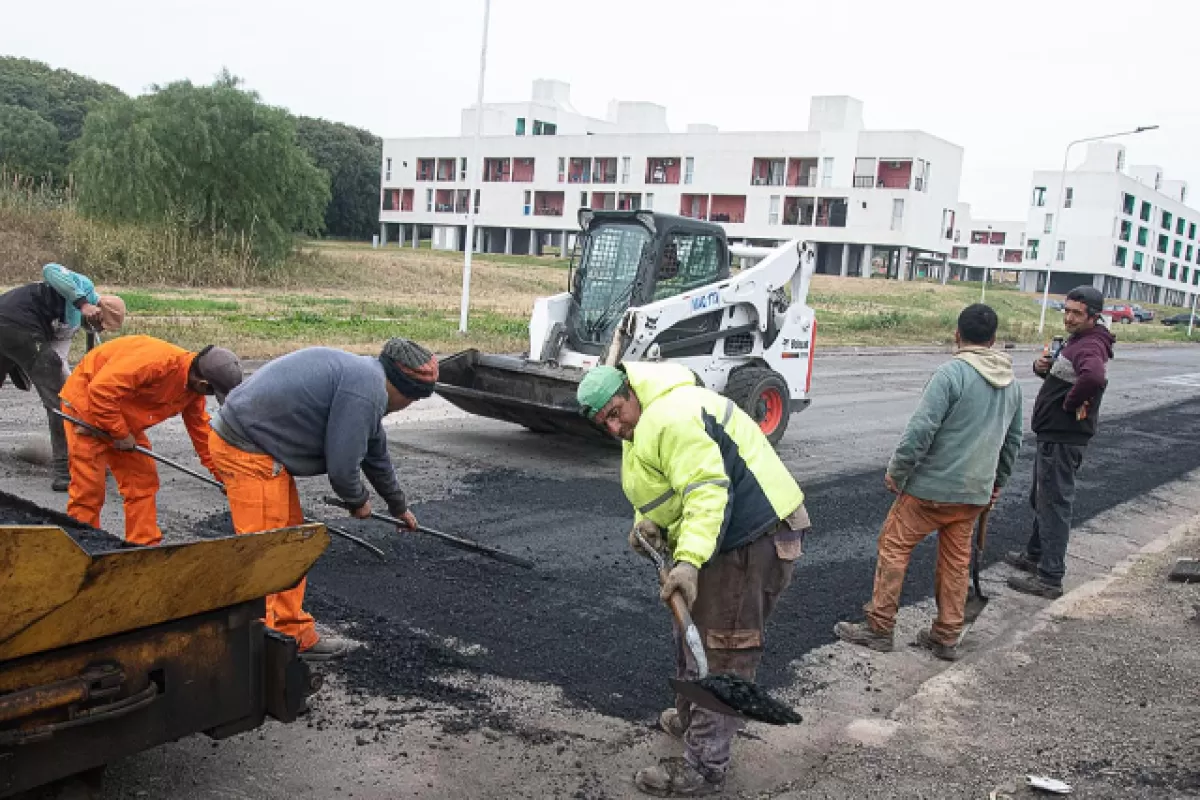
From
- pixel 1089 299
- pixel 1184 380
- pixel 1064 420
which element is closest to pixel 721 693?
pixel 1064 420

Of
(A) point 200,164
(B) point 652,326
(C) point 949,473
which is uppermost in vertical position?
(A) point 200,164

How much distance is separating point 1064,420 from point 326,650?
4684 millimetres

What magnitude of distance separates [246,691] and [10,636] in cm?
88

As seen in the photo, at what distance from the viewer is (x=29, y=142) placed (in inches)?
2126

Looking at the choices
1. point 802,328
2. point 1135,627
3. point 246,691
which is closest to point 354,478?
point 246,691

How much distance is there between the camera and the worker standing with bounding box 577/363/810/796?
3480mm

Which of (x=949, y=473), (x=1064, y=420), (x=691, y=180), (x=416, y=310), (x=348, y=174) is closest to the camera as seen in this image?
(x=949, y=473)

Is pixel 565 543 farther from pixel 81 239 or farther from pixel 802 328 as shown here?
pixel 81 239

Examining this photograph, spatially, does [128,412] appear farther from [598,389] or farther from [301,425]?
[598,389]

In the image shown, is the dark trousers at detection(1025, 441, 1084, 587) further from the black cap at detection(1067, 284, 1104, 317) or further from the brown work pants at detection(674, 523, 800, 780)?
the brown work pants at detection(674, 523, 800, 780)

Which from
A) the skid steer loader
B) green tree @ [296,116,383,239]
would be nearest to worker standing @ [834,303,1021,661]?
the skid steer loader

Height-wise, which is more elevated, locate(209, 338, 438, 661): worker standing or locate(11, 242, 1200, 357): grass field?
locate(209, 338, 438, 661): worker standing

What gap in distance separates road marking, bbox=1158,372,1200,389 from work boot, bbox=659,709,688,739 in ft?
71.5

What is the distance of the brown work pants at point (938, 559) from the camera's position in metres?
5.31
